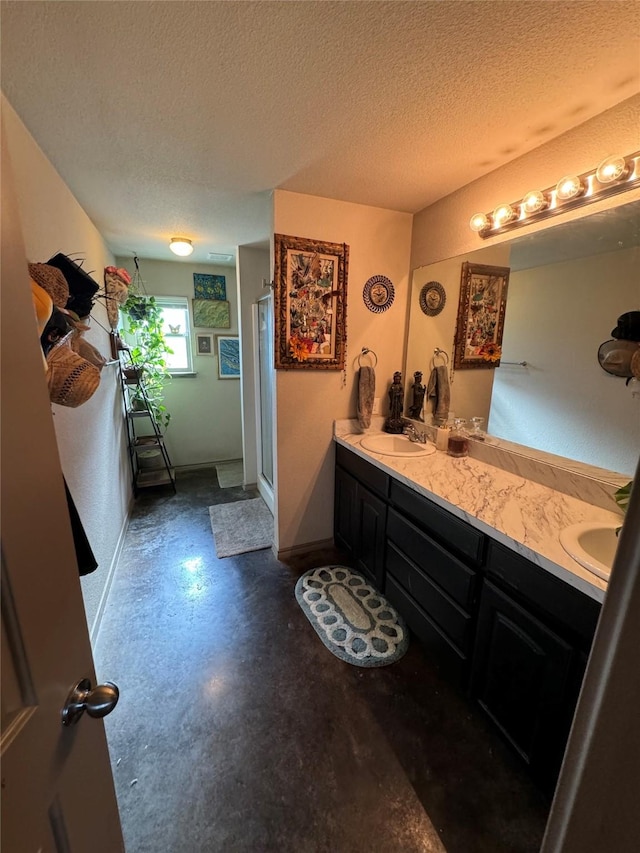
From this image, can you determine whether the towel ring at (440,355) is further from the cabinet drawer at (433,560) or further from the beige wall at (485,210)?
the cabinet drawer at (433,560)

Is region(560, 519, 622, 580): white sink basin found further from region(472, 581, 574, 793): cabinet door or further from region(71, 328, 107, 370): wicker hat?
region(71, 328, 107, 370): wicker hat

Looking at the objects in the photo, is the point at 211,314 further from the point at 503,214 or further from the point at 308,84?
the point at 503,214

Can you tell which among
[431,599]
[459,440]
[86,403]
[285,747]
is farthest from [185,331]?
[285,747]

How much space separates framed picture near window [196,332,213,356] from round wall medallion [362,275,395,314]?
7.94ft

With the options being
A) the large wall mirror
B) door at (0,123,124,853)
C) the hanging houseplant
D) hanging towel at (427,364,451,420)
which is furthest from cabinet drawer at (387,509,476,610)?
Answer: the hanging houseplant

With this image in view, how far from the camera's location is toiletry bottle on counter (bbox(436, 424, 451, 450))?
6.94 feet

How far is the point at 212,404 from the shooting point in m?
4.25

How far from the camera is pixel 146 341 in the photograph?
11.5ft

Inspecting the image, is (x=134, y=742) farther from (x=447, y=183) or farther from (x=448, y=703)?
(x=447, y=183)

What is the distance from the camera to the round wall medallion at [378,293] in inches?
90.4

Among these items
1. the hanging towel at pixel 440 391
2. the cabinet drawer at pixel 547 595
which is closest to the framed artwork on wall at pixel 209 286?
the hanging towel at pixel 440 391

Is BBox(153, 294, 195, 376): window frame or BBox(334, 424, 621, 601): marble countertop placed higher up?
BBox(153, 294, 195, 376): window frame

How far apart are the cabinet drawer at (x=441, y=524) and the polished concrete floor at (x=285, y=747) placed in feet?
2.36

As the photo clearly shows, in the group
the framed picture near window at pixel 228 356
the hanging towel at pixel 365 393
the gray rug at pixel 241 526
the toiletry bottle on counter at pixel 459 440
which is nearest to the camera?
the toiletry bottle on counter at pixel 459 440
